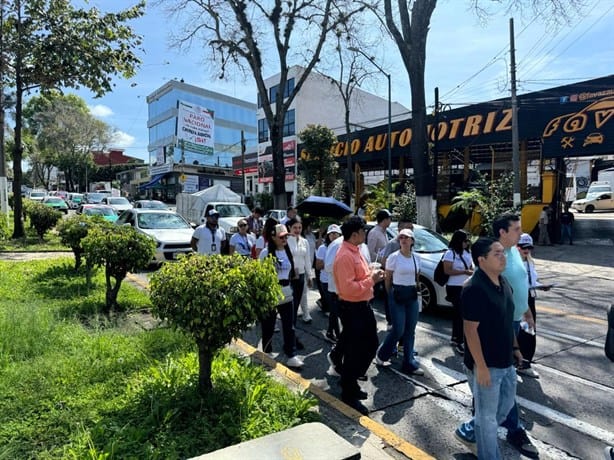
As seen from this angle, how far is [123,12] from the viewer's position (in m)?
13.3

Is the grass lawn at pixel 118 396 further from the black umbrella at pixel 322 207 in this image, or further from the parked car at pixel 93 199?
the parked car at pixel 93 199

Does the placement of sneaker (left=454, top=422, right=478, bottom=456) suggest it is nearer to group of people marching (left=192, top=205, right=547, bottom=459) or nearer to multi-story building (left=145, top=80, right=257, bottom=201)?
group of people marching (left=192, top=205, right=547, bottom=459)

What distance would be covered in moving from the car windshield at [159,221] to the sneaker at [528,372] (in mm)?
9914

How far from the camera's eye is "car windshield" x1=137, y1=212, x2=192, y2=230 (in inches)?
483

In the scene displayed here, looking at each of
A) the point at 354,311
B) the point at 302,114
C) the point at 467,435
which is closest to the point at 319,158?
the point at 302,114

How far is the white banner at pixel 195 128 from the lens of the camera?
169ft

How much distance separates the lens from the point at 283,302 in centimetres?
499

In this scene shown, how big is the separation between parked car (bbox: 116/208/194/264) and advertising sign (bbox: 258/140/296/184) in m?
23.0

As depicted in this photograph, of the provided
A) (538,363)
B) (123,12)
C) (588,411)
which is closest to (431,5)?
(123,12)

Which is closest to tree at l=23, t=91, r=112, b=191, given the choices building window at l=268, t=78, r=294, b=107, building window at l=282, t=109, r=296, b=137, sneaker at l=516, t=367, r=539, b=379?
building window at l=268, t=78, r=294, b=107

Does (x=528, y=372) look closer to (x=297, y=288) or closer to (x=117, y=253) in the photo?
(x=297, y=288)

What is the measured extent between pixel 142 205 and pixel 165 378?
21.4m

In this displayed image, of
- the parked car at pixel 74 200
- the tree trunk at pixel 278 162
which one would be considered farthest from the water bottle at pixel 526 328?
the parked car at pixel 74 200

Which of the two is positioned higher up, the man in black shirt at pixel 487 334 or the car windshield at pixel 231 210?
the car windshield at pixel 231 210
